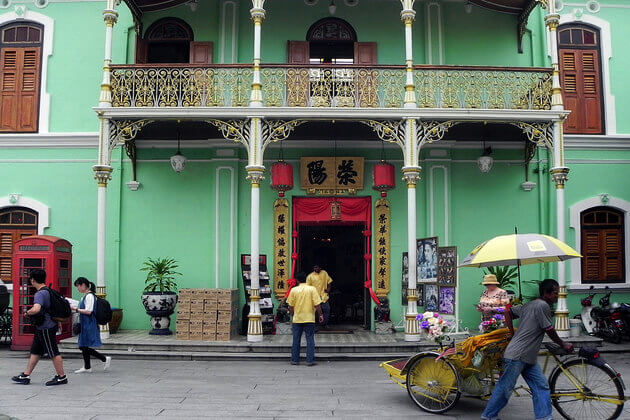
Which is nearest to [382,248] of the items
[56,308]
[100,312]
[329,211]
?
[329,211]

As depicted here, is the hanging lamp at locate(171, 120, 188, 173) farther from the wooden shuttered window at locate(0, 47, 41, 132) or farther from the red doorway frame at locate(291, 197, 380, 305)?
the wooden shuttered window at locate(0, 47, 41, 132)

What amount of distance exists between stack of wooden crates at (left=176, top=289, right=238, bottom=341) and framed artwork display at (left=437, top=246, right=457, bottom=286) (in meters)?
3.94

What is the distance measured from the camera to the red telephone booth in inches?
446

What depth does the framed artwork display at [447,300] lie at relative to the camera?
415 inches

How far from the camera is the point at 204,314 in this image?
11297 millimetres

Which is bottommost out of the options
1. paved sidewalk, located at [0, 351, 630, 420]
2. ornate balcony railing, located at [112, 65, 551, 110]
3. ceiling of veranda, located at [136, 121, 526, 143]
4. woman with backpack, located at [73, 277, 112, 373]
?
paved sidewalk, located at [0, 351, 630, 420]

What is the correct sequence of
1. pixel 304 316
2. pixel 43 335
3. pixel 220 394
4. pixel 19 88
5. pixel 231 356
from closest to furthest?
pixel 220 394 < pixel 43 335 < pixel 304 316 < pixel 231 356 < pixel 19 88

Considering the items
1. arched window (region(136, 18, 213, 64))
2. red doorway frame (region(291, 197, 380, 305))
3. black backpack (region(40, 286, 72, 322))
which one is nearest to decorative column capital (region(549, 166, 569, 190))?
red doorway frame (region(291, 197, 380, 305))

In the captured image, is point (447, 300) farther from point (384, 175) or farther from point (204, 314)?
point (204, 314)

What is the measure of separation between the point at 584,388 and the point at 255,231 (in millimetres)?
6534

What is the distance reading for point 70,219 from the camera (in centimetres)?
1334

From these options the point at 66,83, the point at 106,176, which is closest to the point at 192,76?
the point at 106,176

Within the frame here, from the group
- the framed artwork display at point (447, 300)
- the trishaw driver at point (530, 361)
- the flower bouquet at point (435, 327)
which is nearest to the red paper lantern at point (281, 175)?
the framed artwork display at point (447, 300)

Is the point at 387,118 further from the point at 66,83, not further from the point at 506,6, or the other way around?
the point at 66,83
